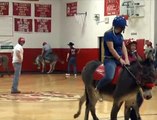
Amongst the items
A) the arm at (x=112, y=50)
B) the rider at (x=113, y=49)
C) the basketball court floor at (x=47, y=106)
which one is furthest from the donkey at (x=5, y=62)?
the arm at (x=112, y=50)

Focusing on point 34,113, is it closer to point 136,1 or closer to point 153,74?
point 153,74

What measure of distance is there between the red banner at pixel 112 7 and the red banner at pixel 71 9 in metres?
3.67

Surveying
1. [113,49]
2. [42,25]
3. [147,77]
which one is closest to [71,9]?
[42,25]

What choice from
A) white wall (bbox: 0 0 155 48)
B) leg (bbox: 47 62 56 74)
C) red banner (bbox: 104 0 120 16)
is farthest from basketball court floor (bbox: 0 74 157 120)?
leg (bbox: 47 62 56 74)

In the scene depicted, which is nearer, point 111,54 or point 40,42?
point 111,54

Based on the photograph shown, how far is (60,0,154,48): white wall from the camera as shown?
24.9m

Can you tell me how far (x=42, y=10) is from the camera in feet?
108

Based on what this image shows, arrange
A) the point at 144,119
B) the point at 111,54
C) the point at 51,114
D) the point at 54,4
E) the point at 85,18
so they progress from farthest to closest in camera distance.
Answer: the point at 54,4, the point at 85,18, the point at 51,114, the point at 144,119, the point at 111,54

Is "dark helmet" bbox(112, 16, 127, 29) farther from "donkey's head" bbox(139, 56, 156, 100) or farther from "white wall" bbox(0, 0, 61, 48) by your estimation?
"white wall" bbox(0, 0, 61, 48)

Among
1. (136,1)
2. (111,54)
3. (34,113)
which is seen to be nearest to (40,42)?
(136,1)

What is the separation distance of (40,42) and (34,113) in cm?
2132

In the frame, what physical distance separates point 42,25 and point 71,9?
267cm

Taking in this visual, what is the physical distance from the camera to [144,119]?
1083 centimetres

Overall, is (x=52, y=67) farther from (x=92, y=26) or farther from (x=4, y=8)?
(x=4, y=8)
